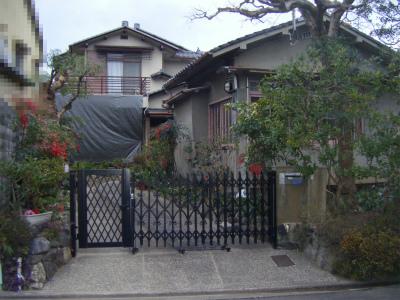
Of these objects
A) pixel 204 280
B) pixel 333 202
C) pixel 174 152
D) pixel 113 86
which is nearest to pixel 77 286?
pixel 204 280

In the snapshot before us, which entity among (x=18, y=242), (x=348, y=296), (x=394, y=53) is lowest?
(x=348, y=296)

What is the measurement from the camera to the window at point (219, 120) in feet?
41.1

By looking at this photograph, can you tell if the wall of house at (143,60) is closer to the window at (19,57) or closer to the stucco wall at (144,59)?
the stucco wall at (144,59)

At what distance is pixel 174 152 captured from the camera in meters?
16.4

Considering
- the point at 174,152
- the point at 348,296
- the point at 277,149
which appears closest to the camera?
the point at 348,296

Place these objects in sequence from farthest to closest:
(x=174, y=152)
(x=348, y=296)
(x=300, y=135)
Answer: (x=174, y=152) → (x=300, y=135) → (x=348, y=296)

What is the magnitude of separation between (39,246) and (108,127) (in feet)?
40.7

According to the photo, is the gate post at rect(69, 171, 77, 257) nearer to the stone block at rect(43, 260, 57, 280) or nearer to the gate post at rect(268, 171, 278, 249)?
the stone block at rect(43, 260, 57, 280)

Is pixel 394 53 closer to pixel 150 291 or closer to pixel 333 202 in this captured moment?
pixel 333 202

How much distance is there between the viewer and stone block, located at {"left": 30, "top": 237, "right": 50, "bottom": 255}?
672cm

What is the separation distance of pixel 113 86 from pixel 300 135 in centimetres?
1621

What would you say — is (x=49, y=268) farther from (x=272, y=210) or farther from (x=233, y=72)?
(x=233, y=72)

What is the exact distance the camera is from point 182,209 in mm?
8258

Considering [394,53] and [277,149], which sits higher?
[394,53]
